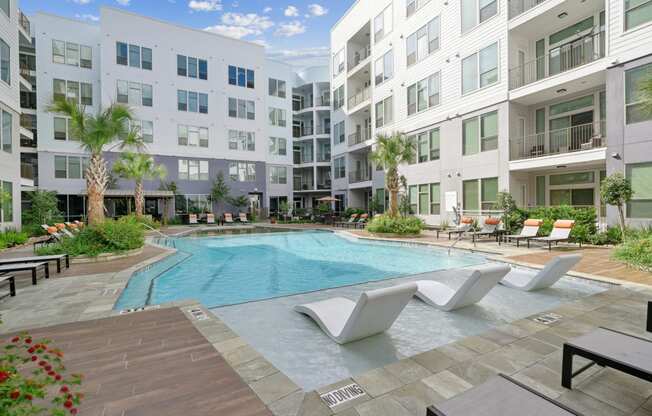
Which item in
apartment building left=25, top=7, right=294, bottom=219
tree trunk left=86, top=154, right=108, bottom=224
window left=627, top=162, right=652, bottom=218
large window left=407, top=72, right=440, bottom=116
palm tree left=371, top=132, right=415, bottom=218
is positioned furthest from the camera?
apartment building left=25, top=7, right=294, bottom=219

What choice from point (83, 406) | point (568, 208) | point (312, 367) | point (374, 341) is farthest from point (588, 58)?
point (83, 406)

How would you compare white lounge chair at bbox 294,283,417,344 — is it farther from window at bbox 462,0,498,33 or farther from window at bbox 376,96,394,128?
window at bbox 376,96,394,128

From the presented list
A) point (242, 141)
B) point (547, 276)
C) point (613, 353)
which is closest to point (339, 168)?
point (242, 141)

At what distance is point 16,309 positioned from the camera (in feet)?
16.6

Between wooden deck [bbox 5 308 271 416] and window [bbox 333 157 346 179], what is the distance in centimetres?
2542

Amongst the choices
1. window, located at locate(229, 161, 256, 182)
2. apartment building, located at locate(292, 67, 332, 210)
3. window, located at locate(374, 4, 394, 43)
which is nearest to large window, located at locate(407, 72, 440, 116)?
window, located at locate(374, 4, 394, 43)

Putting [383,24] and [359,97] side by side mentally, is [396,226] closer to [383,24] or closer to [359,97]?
[359,97]

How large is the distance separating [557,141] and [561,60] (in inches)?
134

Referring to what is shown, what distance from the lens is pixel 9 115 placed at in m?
13.9

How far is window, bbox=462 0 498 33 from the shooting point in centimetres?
1588

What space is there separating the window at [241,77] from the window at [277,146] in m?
5.19

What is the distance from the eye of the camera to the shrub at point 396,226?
14859mm

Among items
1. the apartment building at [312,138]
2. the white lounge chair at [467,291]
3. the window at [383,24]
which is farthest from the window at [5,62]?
the apartment building at [312,138]

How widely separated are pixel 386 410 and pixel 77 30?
31874 millimetres
